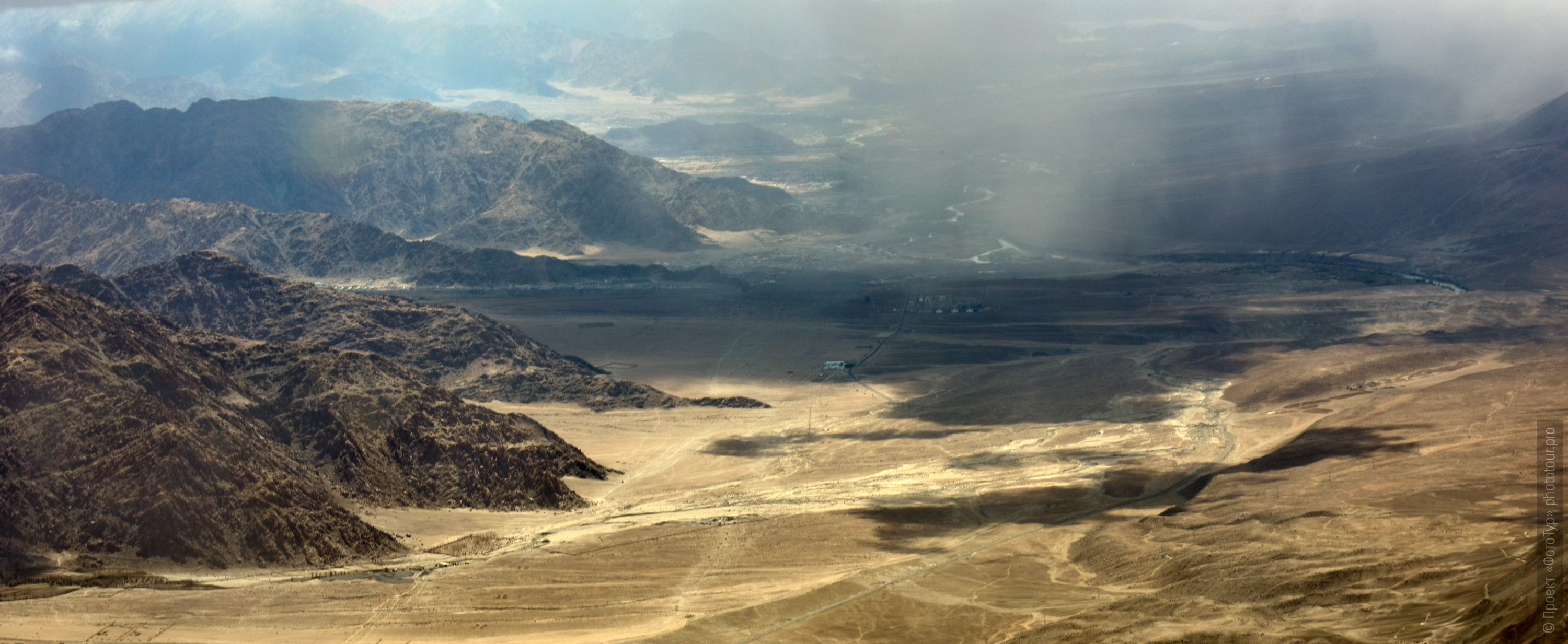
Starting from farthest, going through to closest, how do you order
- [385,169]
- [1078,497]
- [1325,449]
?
[385,169] < [1325,449] < [1078,497]

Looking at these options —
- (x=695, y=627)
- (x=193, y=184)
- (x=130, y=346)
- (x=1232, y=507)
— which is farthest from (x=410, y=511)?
(x=193, y=184)

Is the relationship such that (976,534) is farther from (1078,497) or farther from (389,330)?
(389,330)

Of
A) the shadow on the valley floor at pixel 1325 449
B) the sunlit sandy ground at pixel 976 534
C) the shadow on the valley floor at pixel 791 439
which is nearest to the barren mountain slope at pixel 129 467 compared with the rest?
the sunlit sandy ground at pixel 976 534

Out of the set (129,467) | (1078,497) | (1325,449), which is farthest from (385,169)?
(1325,449)

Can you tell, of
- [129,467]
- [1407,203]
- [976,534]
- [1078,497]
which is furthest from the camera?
[1407,203]

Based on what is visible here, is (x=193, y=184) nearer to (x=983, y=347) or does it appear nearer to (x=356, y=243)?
(x=356, y=243)

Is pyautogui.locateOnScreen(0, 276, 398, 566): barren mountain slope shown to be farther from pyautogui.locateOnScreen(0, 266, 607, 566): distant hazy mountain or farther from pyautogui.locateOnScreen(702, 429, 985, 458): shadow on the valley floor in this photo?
pyautogui.locateOnScreen(702, 429, 985, 458): shadow on the valley floor
